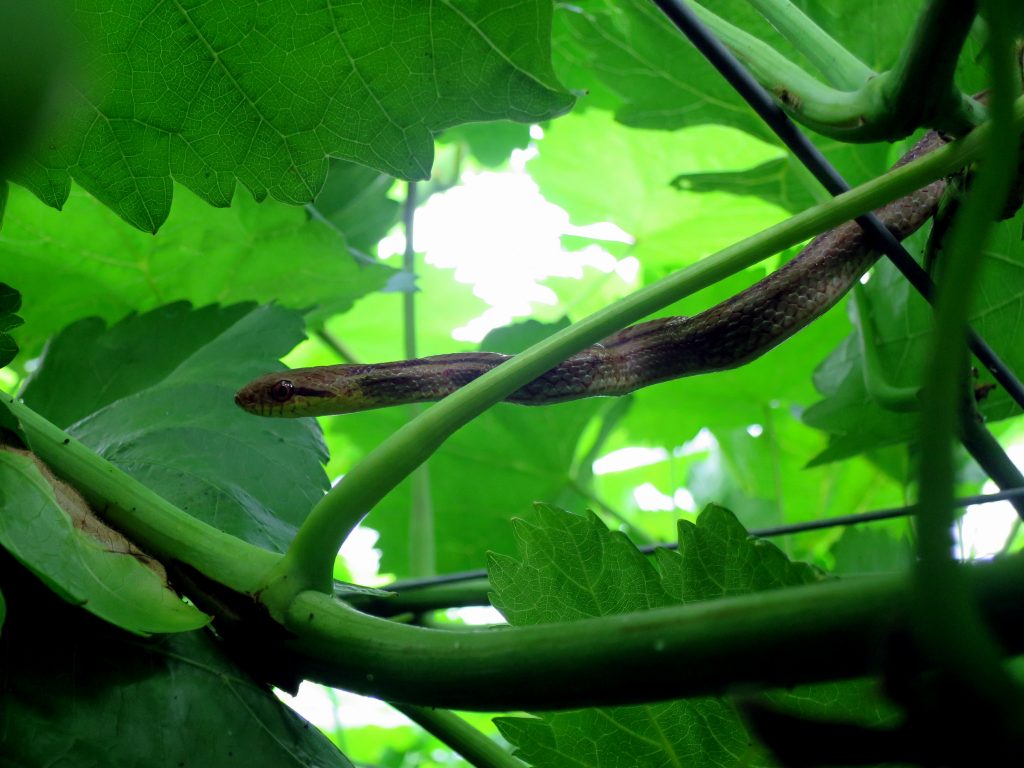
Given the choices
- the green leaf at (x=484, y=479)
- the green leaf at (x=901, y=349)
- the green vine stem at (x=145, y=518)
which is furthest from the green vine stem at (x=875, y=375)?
the green vine stem at (x=145, y=518)

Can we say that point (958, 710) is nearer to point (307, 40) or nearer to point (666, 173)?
point (307, 40)

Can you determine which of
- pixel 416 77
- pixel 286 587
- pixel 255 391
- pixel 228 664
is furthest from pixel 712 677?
pixel 255 391

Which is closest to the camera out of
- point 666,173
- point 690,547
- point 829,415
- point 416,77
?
point 690,547

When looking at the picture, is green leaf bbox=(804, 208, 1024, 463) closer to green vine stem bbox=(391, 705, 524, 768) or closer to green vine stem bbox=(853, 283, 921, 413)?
green vine stem bbox=(853, 283, 921, 413)

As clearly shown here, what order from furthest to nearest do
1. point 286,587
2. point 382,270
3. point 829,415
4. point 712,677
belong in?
point 382,270, point 829,415, point 286,587, point 712,677

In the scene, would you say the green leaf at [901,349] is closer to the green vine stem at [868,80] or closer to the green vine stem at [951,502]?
the green vine stem at [868,80]

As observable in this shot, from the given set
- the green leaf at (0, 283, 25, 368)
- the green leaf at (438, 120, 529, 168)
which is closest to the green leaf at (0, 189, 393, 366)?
the green leaf at (438, 120, 529, 168)
